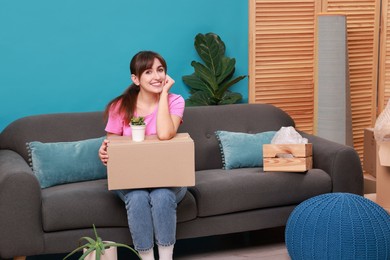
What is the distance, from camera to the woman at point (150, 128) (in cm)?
317

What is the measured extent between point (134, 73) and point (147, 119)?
23 cm

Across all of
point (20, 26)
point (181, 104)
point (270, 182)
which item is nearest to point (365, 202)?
point (270, 182)

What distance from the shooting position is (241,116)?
4133mm

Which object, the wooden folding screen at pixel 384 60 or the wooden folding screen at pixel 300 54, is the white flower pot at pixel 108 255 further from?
the wooden folding screen at pixel 384 60

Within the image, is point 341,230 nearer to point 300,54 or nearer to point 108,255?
point 108,255

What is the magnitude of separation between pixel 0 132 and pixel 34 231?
94 cm

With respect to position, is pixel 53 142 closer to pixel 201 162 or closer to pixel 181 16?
pixel 201 162

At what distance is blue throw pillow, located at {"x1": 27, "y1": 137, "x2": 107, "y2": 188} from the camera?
11.6ft

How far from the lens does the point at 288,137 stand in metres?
3.87

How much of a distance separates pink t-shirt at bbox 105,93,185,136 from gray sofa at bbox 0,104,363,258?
11.6 inches

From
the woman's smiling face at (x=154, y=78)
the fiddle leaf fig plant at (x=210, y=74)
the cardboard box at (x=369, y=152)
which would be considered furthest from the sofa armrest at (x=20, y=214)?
the cardboard box at (x=369, y=152)

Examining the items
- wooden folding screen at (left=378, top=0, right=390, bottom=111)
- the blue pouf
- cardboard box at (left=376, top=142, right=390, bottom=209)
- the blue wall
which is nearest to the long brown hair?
the blue wall

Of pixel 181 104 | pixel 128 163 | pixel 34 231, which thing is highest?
pixel 181 104

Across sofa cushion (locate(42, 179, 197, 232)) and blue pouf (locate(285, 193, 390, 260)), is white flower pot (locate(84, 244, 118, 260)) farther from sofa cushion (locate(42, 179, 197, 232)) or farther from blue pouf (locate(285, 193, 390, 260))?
blue pouf (locate(285, 193, 390, 260))
